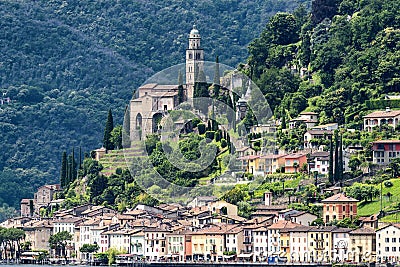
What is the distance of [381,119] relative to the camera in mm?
143250

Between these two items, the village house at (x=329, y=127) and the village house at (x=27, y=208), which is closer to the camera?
the village house at (x=329, y=127)

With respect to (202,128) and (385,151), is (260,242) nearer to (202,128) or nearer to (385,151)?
(385,151)

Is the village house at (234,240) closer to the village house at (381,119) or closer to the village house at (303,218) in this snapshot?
the village house at (303,218)

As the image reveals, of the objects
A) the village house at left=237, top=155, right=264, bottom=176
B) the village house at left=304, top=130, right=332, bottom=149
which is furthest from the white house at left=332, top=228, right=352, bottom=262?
the village house at left=237, top=155, right=264, bottom=176

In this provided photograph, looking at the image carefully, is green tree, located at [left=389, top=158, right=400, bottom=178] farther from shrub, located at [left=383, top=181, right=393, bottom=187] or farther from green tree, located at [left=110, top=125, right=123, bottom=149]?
green tree, located at [left=110, top=125, right=123, bottom=149]

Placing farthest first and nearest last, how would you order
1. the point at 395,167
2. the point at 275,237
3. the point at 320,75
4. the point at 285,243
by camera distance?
the point at 320,75 → the point at 395,167 → the point at 275,237 → the point at 285,243

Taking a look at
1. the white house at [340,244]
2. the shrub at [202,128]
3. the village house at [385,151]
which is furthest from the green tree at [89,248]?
the white house at [340,244]

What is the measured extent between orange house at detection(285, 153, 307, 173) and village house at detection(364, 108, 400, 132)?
5441 mm

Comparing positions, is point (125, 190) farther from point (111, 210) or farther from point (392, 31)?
point (392, 31)

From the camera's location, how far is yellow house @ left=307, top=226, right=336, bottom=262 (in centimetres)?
12331

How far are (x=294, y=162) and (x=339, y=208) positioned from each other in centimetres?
1503

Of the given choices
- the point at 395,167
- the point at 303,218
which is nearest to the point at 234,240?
the point at 303,218

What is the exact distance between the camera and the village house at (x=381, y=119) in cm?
14262

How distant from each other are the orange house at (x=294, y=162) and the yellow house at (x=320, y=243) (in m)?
16.9
